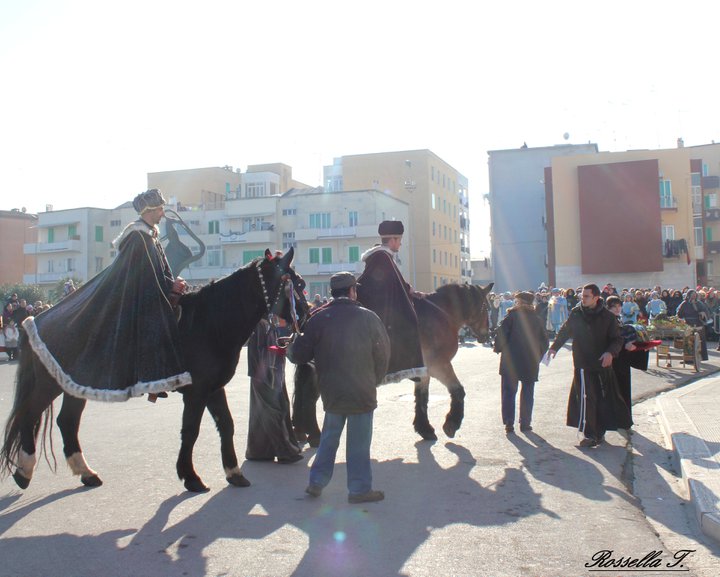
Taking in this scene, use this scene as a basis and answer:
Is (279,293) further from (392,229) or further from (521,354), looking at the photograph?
(521,354)

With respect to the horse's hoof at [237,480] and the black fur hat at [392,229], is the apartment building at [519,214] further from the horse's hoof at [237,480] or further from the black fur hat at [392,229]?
the horse's hoof at [237,480]

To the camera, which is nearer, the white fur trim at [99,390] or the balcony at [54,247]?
the white fur trim at [99,390]

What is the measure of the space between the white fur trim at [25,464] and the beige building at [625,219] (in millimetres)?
45277

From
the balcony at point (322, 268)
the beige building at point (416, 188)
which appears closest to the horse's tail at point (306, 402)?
the balcony at point (322, 268)

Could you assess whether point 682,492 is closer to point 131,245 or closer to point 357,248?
point 131,245

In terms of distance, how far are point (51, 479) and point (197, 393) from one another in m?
1.94

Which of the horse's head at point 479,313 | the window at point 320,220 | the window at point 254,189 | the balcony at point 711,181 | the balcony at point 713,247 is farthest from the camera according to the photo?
the window at point 254,189

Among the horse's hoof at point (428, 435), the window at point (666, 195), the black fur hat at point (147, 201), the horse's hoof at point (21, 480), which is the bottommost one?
the horse's hoof at point (428, 435)

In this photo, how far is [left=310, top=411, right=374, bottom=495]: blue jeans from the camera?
607 cm

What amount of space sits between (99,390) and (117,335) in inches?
19.5

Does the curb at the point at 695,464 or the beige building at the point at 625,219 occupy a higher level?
the beige building at the point at 625,219

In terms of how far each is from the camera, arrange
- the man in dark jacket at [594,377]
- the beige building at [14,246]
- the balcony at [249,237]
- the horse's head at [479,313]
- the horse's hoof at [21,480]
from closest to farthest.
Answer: the horse's hoof at [21,480]
the man in dark jacket at [594,377]
the horse's head at [479,313]
the balcony at [249,237]
the beige building at [14,246]

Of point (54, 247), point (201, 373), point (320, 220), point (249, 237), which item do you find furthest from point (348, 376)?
point (54, 247)

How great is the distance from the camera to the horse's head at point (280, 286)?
22.1 ft
